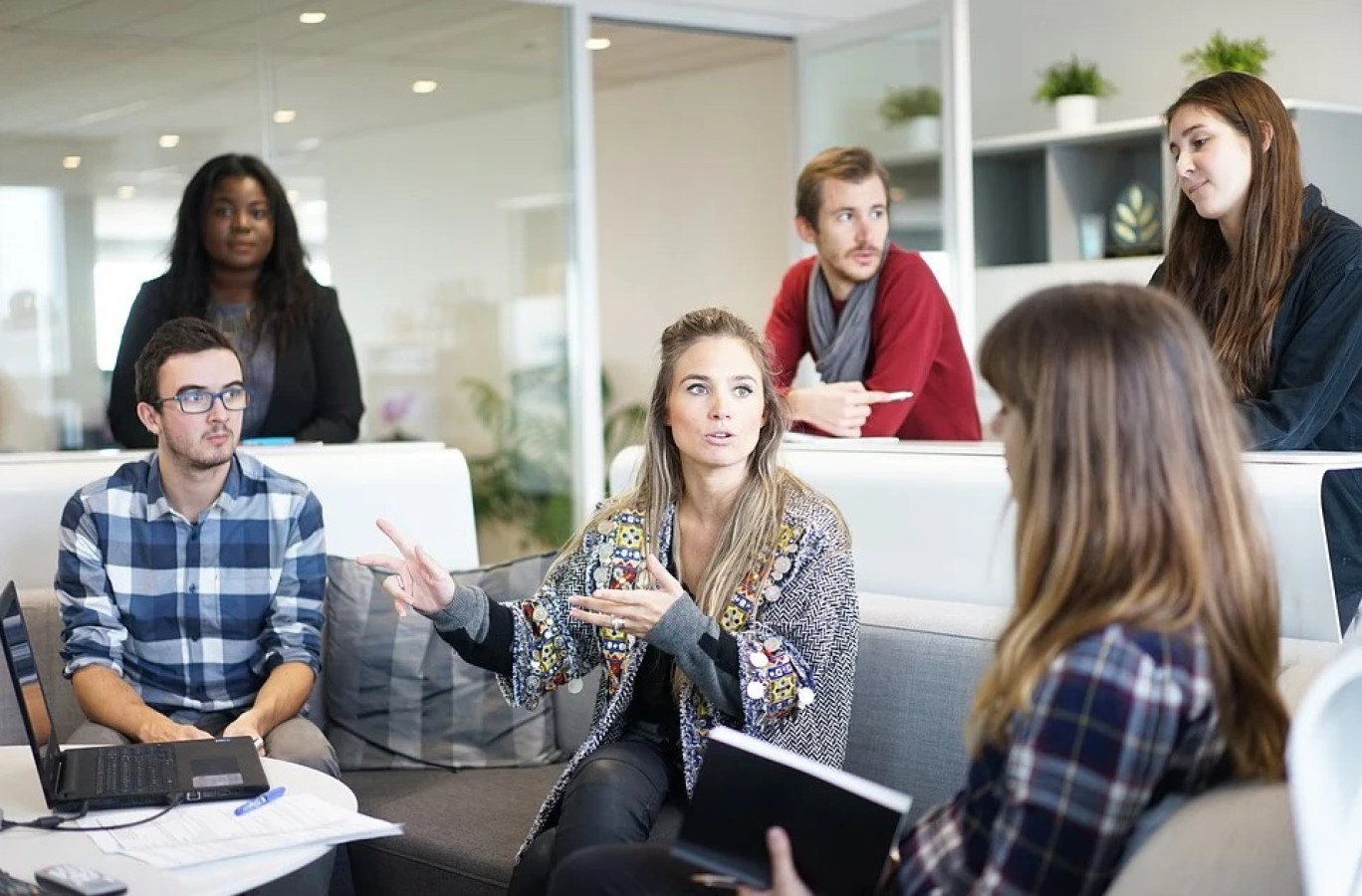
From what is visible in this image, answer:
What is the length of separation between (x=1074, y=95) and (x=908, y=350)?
306 cm

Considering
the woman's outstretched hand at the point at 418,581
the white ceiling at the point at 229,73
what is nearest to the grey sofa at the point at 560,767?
the woman's outstretched hand at the point at 418,581

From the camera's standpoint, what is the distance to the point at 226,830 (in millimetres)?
1941

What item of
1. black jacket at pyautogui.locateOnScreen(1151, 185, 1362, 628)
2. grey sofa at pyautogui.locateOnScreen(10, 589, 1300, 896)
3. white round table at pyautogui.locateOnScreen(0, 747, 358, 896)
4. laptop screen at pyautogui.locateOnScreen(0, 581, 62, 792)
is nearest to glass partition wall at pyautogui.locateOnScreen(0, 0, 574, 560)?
grey sofa at pyautogui.locateOnScreen(10, 589, 1300, 896)

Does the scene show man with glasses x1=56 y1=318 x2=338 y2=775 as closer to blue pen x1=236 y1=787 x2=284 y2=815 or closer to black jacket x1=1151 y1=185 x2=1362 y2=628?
blue pen x1=236 y1=787 x2=284 y2=815

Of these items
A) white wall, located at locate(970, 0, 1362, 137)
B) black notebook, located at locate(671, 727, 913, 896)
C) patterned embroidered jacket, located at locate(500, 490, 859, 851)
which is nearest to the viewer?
black notebook, located at locate(671, 727, 913, 896)

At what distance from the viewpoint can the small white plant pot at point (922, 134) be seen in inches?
→ 230

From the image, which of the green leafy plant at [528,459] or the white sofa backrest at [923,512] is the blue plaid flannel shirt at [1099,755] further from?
the green leafy plant at [528,459]

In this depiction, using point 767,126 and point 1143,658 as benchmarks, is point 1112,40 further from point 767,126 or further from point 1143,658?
point 1143,658

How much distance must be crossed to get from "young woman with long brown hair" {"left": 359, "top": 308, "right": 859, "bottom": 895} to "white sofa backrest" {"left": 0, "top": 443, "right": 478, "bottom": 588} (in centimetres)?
96

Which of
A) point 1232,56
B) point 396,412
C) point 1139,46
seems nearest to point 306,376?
point 396,412

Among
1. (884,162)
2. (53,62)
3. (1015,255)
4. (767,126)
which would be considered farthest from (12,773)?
(767,126)

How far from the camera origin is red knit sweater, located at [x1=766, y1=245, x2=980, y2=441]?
335 centimetres

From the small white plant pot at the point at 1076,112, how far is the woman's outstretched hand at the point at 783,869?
482 centimetres

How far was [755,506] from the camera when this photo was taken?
2.44 m
